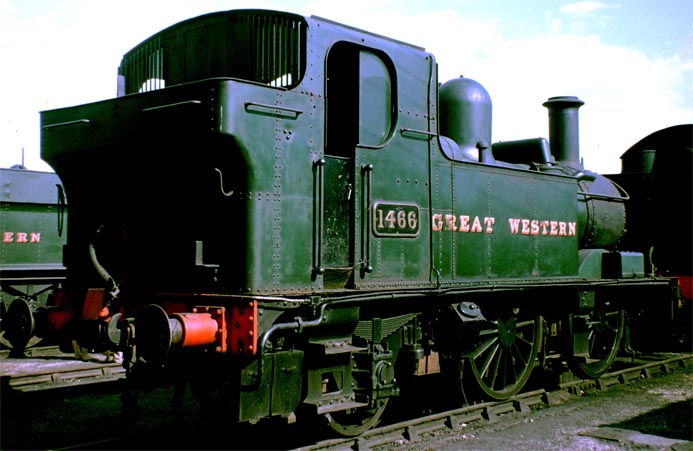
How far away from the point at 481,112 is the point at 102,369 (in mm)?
6915

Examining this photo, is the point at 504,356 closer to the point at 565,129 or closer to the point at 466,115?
the point at 466,115

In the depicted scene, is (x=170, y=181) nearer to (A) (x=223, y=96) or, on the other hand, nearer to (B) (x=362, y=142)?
(A) (x=223, y=96)

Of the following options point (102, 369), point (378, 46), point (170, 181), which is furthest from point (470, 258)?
point (102, 369)

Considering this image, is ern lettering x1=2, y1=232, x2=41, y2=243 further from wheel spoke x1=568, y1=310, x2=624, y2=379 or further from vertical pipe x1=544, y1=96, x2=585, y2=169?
wheel spoke x1=568, y1=310, x2=624, y2=379

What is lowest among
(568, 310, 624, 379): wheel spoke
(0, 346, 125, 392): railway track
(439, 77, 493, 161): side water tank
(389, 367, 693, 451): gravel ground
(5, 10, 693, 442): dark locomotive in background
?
(389, 367, 693, 451): gravel ground

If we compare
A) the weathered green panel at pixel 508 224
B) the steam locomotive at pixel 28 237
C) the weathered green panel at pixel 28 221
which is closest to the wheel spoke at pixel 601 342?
the weathered green panel at pixel 508 224

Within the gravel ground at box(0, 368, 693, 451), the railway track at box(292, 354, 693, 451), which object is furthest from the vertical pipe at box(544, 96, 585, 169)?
the gravel ground at box(0, 368, 693, 451)

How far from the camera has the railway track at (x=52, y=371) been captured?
32.8 feet

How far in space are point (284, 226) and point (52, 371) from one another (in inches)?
255

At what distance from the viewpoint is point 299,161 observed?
19.5ft

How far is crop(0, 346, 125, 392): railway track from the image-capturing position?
32.8ft

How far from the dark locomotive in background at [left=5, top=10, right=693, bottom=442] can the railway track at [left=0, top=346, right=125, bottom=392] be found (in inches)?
154

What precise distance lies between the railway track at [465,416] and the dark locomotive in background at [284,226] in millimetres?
215

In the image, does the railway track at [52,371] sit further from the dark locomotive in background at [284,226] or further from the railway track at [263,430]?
the dark locomotive in background at [284,226]
